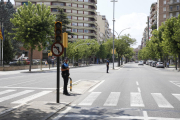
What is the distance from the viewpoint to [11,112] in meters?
6.73

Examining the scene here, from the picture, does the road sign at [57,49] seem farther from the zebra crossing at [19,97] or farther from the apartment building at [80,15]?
the apartment building at [80,15]

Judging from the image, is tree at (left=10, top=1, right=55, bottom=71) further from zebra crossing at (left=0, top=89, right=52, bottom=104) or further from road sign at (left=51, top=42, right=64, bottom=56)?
road sign at (left=51, top=42, right=64, bottom=56)

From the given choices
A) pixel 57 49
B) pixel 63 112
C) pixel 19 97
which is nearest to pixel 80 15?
pixel 19 97

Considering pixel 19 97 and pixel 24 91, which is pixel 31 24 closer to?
pixel 24 91

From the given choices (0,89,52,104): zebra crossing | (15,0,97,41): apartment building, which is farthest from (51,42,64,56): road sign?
(15,0,97,41): apartment building

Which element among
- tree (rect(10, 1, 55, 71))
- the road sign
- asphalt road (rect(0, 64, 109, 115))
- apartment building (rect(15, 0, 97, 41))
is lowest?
asphalt road (rect(0, 64, 109, 115))

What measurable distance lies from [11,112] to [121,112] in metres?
3.42

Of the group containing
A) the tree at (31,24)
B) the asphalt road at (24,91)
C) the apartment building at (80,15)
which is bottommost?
the asphalt road at (24,91)

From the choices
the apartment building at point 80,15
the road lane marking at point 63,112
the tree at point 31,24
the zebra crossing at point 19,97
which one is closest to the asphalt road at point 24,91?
the zebra crossing at point 19,97

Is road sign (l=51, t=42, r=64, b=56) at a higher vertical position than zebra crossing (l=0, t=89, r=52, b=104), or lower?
higher

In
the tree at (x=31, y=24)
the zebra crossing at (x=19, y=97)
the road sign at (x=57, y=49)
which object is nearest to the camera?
the road sign at (x=57, y=49)

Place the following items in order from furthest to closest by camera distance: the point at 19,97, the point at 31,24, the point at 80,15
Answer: the point at 80,15 < the point at 31,24 < the point at 19,97

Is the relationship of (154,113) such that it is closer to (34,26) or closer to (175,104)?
(175,104)

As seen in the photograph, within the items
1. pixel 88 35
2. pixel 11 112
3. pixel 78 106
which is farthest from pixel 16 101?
pixel 88 35
